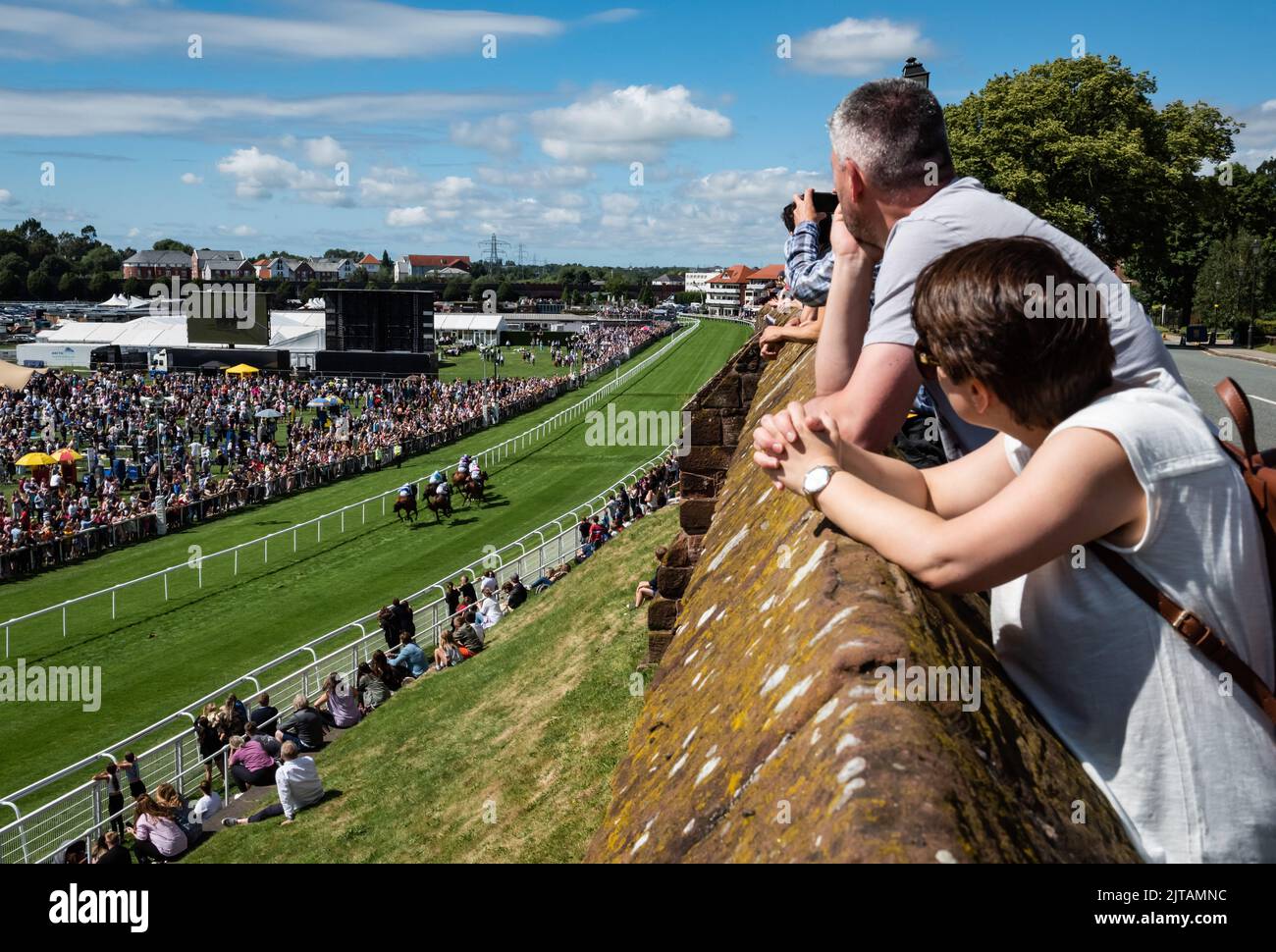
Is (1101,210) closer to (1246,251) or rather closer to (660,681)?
(1246,251)

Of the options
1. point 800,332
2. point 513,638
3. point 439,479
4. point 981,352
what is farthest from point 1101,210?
point 981,352

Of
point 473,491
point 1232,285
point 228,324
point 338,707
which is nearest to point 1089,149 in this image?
point 1232,285

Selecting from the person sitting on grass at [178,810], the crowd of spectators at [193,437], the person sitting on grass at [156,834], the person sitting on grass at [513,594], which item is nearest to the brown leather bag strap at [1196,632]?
the person sitting on grass at [156,834]

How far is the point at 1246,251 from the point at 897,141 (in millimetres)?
52542

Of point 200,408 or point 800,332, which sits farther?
point 200,408

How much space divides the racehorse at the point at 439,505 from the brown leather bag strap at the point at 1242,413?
30.7 meters

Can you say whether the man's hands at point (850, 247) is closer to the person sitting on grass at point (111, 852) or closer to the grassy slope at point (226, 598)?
the person sitting on grass at point (111, 852)

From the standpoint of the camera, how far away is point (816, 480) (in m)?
2.53

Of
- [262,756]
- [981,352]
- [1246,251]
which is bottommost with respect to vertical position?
[262,756]

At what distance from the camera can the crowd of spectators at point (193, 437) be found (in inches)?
1225

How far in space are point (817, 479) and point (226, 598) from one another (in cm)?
2468

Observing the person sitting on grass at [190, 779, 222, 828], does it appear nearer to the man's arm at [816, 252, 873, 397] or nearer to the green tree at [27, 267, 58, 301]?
the man's arm at [816, 252, 873, 397]
